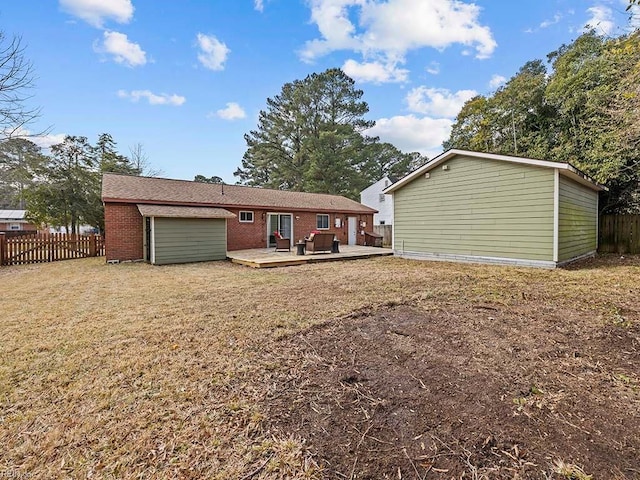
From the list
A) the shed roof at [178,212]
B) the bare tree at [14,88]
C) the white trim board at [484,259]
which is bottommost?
the white trim board at [484,259]

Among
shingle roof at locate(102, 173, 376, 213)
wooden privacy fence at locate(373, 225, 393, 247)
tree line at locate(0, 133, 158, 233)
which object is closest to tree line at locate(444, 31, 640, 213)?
wooden privacy fence at locate(373, 225, 393, 247)

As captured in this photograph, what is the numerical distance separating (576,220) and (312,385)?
1114 centimetres

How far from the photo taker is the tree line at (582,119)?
30.0 feet

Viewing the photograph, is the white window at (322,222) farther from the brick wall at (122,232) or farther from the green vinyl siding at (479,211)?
the brick wall at (122,232)

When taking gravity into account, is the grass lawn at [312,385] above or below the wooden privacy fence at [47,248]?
below

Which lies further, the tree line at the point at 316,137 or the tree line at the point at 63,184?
the tree line at the point at 316,137

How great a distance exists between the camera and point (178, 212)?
35.8 feet

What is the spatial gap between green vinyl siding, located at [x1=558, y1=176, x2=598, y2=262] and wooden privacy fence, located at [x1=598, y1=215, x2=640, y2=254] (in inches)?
27.6

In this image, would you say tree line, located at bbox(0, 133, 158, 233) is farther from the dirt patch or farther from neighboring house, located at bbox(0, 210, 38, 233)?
neighboring house, located at bbox(0, 210, 38, 233)

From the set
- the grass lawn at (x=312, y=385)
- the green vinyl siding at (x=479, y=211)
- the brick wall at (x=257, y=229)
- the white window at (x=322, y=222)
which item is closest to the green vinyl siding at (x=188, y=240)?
the brick wall at (x=257, y=229)

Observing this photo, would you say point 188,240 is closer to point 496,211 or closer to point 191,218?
point 191,218

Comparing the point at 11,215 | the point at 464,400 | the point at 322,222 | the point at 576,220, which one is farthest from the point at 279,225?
the point at 11,215

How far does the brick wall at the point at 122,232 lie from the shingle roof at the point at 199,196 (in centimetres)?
44

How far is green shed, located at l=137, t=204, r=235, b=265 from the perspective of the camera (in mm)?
10445
